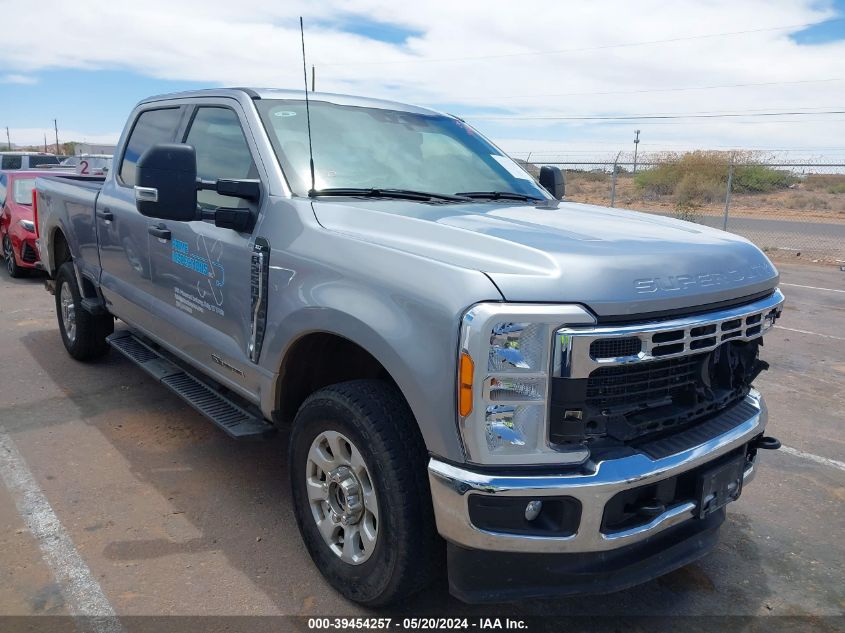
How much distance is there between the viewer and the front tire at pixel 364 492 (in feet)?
8.20

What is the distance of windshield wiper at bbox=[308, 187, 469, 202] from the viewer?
3.26 meters

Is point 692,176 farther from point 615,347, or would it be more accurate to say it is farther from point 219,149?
point 615,347

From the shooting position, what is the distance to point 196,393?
4.04 meters

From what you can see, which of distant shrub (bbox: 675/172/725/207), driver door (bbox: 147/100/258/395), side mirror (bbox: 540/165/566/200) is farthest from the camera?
distant shrub (bbox: 675/172/725/207)

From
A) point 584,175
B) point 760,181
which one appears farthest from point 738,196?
point 584,175

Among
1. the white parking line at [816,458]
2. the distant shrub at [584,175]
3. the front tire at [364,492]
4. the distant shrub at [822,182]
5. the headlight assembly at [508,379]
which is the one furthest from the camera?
the distant shrub at [822,182]

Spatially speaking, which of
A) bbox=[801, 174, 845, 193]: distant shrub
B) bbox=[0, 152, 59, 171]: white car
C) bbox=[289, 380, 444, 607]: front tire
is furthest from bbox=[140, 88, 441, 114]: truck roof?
bbox=[801, 174, 845, 193]: distant shrub

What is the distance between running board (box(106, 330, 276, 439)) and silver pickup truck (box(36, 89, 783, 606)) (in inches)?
1.3

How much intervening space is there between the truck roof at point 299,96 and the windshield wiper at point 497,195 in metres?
0.78

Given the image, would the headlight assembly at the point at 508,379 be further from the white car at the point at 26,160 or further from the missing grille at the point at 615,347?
the white car at the point at 26,160

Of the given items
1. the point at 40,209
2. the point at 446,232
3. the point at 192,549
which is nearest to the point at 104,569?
the point at 192,549

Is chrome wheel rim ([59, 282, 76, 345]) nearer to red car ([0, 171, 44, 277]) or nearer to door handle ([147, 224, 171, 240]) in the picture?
door handle ([147, 224, 171, 240])

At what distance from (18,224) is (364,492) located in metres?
9.47

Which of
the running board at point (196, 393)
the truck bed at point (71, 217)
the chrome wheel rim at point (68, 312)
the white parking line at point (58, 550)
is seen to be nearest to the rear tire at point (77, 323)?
the chrome wheel rim at point (68, 312)
